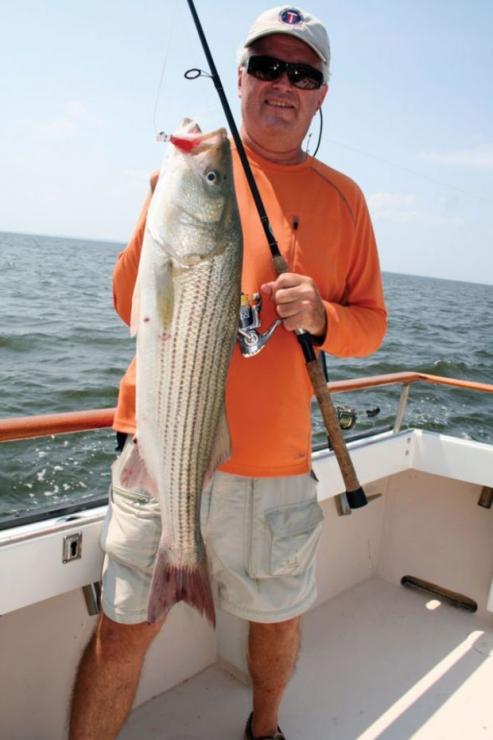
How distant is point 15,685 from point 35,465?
6.28 metres

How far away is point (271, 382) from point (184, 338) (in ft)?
→ 1.95

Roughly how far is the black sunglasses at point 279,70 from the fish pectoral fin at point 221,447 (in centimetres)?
142

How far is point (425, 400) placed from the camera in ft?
49.1

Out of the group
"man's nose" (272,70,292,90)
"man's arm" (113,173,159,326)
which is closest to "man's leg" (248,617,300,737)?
"man's arm" (113,173,159,326)

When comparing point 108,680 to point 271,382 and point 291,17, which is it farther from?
point 291,17

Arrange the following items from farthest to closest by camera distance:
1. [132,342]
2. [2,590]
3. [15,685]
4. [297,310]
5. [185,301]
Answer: [132,342]
[15,685]
[2,590]
[297,310]
[185,301]

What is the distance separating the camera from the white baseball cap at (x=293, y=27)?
8.68ft

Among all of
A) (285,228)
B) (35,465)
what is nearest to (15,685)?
(285,228)

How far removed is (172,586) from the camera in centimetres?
237

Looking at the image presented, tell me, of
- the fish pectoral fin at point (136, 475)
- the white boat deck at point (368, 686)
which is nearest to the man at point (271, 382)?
the fish pectoral fin at point (136, 475)

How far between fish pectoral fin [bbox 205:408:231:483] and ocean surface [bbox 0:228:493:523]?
102 cm

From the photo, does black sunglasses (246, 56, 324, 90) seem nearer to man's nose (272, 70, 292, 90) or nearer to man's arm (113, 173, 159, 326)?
man's nose (272, 70, 292, 90)

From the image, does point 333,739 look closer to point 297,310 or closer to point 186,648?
point 186,648

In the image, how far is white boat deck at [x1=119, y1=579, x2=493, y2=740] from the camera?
3455 mm
